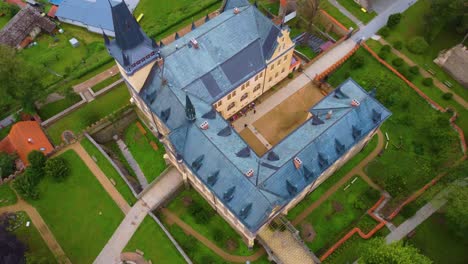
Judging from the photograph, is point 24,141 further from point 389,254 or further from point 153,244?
point 389,254

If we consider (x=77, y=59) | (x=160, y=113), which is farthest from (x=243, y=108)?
(x=77, y=59)

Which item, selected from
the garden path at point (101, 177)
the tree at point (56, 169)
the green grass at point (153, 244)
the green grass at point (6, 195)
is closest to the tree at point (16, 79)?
the garden path at point (101, 177)

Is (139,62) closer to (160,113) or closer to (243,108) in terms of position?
(160,113)

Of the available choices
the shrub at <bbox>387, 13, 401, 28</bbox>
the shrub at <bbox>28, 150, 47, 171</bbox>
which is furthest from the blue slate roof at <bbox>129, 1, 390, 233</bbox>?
the shrub at <bbox>387, 13, 401, 28</bbox>

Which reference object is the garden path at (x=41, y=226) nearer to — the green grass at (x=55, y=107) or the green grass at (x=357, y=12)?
the green grass at (x=55, y=107)

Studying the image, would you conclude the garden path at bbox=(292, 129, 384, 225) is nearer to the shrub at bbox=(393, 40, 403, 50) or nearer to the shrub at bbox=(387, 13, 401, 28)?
the shrub at bbox=(393, 40, 403, 50)
